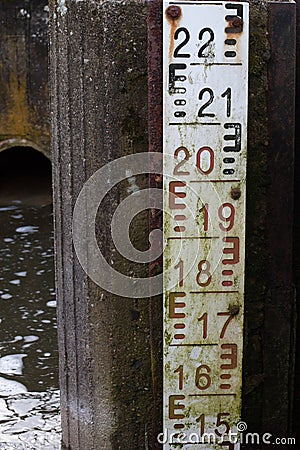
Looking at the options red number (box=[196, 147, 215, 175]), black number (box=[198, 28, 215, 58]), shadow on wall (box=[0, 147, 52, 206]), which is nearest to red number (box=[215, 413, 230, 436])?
red number (box=[196, 147, 215, 175])

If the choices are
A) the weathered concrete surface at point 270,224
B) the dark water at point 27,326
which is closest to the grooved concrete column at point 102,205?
the weathered concrete surface at point 270,224

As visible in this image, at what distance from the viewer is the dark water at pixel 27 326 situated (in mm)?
2600

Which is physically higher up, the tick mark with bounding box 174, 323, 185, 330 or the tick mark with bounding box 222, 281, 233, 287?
the tick mark with bounding box 222, 281, 233, 287

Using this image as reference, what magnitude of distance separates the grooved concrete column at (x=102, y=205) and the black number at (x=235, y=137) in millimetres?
178

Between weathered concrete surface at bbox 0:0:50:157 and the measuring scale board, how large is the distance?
4.42 m

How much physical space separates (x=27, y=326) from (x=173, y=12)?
87.1 inches

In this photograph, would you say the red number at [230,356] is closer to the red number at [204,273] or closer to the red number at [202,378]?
the red number at [202,378]

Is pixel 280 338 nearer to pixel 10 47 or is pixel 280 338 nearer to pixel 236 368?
pixel 236 368

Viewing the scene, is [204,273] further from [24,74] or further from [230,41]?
[24,74]

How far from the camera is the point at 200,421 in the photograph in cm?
176

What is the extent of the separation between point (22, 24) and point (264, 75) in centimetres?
446

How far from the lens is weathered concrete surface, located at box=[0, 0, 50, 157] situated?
582 centimetres

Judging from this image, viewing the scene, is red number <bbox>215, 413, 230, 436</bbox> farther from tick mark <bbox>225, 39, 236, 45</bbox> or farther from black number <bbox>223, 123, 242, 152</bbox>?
tick mark <bbox>225, 39, 236, 45</bbox>

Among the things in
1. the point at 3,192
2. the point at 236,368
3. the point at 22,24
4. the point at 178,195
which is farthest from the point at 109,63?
the point at 3,192
